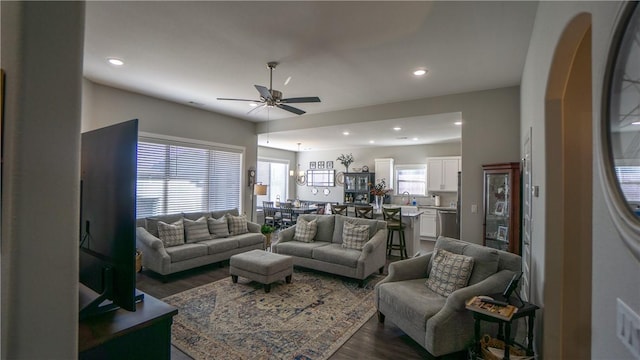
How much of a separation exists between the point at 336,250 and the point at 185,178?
335cm

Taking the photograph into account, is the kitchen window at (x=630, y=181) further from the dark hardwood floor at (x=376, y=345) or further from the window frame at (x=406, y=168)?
the window frame at (x=406, y=168)

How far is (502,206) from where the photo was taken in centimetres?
404

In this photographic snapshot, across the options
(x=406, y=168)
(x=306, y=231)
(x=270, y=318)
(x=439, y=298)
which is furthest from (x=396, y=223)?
(x=406, y=168)

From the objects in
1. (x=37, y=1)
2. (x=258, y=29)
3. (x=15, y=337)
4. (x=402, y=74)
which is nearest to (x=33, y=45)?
(x=37, y=1)

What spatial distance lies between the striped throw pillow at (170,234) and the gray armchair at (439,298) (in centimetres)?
335

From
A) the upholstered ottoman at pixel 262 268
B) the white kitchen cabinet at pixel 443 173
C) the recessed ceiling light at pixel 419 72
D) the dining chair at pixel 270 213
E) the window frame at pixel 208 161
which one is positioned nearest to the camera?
the recessed ceiling light at pixel 419 72

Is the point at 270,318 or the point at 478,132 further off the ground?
the point at 478,132

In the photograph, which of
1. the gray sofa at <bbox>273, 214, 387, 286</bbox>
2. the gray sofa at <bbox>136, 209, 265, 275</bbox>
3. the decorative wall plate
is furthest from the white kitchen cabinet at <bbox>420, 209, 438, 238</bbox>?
the gray sofa at <bbox>136, 209, 265, 275</bbox>

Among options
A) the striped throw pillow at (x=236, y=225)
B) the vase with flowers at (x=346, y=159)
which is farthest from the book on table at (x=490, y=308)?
the vase with flowers at (x=346, y=159)

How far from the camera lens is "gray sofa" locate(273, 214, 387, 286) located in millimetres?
4277

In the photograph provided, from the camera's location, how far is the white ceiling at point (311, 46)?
245 centimetres

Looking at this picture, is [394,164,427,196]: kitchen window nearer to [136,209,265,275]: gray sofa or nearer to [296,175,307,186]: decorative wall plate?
[296,175,307,186]: decorative wall plate

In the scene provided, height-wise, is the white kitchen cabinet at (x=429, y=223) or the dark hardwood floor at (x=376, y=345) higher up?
the white kitchen cabinet at (x=429, y=223)

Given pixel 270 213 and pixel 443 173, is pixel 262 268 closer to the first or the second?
pixel 270 213
